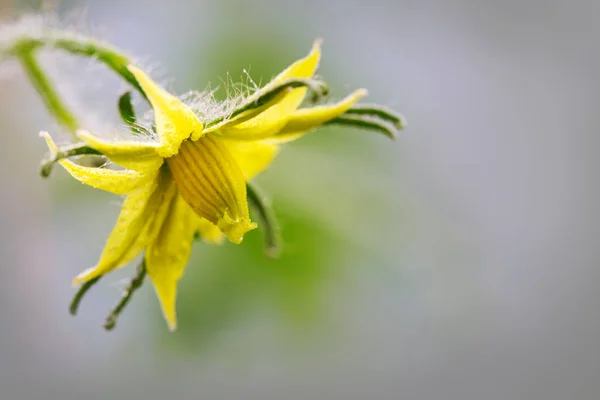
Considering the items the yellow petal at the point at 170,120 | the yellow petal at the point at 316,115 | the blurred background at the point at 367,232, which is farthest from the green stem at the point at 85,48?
the blurred background at the point at 367,232

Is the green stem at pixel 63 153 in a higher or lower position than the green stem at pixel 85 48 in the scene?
lower

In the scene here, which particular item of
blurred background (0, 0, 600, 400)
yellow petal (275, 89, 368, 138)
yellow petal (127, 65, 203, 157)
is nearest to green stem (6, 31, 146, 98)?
yellow petal (127, 65, 203, 157)

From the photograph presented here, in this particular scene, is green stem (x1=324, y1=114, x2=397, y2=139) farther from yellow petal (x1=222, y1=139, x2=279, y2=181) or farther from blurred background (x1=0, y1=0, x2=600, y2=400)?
blurred background (x1=0, y1=0, x2=600, y2=400)

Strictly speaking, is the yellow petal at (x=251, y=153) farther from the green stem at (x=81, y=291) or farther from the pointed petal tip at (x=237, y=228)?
the green stem at (x=81, y=291)

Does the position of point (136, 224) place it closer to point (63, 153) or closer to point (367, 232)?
point (63, 153)

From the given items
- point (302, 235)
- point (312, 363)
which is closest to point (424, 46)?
point (302, 235)

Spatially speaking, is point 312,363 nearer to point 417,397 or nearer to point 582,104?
point 417,397
